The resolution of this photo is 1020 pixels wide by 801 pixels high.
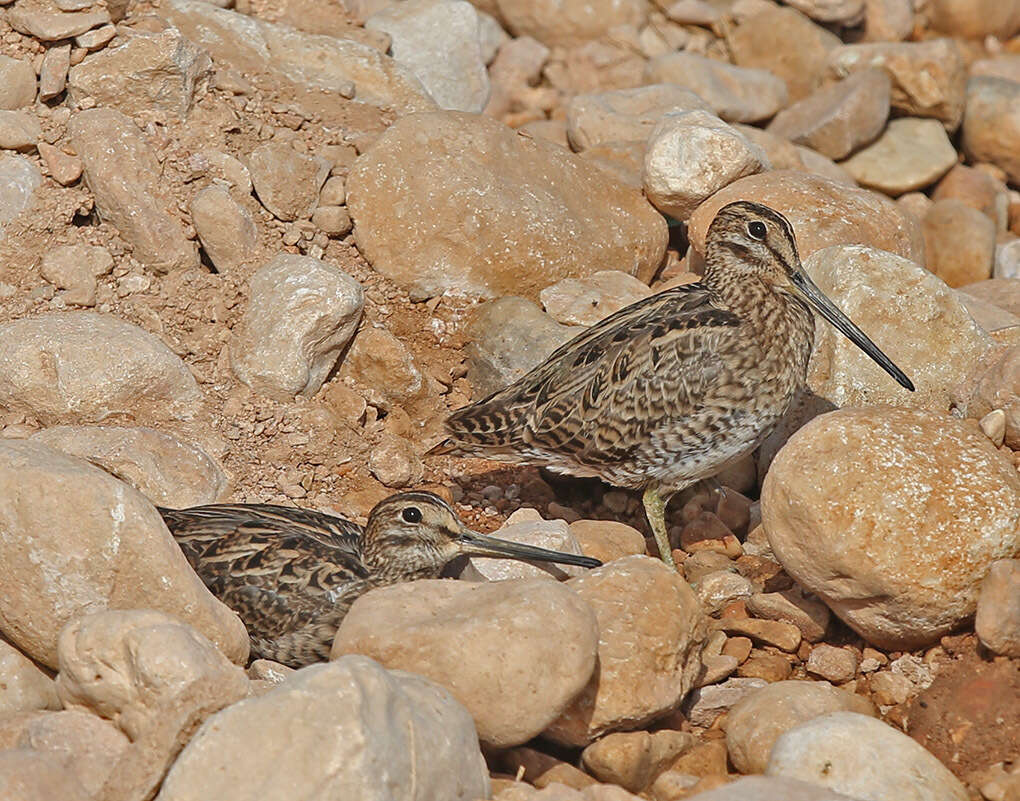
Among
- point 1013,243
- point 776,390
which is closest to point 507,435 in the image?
point 776,390

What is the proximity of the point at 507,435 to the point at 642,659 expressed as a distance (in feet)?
6.79

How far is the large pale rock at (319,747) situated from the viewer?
5309 millimetres

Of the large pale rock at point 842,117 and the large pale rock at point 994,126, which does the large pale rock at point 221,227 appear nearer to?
the large pale rock at point 842,117

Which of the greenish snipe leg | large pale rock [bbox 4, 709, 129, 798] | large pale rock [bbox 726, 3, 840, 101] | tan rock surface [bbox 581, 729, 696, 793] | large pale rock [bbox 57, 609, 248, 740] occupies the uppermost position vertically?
large pale rock [bbox 57, 609, 248, 740]

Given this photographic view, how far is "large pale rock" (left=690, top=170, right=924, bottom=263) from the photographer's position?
9.60 m

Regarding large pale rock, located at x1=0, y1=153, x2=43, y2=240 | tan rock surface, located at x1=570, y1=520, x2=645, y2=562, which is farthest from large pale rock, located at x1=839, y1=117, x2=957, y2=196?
large pale rock, located at x1=0, y1=153, x2=43, y2=240

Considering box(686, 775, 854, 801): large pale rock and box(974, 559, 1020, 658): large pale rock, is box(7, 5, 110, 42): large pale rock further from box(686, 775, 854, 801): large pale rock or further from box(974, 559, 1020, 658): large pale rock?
box(686, 775, 854, 801): large pale rock

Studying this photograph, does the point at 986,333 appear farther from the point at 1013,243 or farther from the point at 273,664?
the point at 273,664

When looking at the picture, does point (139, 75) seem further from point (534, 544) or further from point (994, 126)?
point (994, 126)

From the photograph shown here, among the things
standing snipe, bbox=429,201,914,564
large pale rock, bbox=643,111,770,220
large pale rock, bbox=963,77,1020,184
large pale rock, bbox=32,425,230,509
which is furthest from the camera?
large pale rock, bbox=963,77,1020,184

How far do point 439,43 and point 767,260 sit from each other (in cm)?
424

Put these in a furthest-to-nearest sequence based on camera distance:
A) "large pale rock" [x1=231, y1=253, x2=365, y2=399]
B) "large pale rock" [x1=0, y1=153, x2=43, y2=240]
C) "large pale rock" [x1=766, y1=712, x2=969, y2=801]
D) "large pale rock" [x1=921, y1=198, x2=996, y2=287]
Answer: "large pale rock" [x1=921, y1=198, x2=996, y2=287] < "large pale rock" [x1=0, y1=153, x2=43, y2=240] < "large pale rock" [x1=231, y1=253, x2=365, y2=399] < "large pale rock" [x1=766, y1=712, x2=969, y2=801]

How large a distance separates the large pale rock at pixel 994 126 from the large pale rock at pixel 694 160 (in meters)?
3.79

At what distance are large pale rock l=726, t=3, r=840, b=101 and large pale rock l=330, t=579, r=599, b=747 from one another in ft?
27.8
